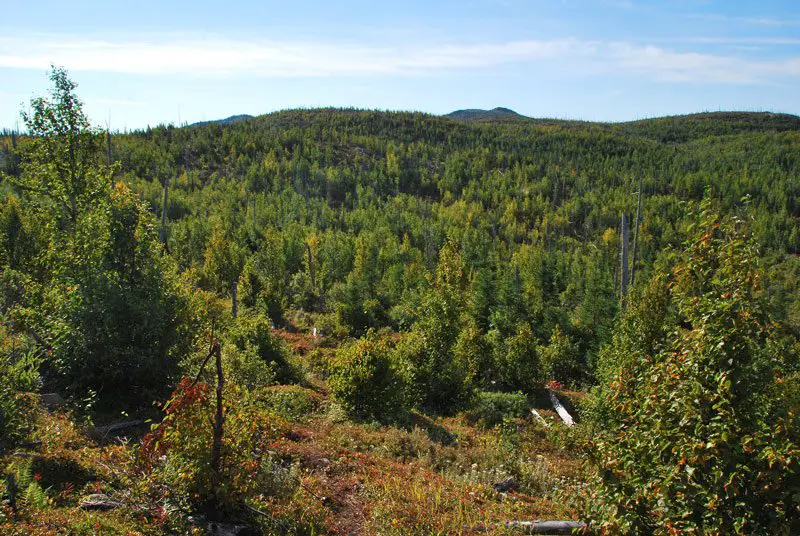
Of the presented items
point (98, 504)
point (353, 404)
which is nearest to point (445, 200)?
point (353, 404)

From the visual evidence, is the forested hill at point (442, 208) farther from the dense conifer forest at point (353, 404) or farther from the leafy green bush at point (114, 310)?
the leafy green bush at point (114, 310)

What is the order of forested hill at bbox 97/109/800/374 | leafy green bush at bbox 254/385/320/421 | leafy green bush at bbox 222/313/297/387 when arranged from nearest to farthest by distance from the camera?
leafy green bush at bbox 254/385/320/421, leafy green bush at bbox 222/313/297/387, forested hill at bbox 97/109/800/374

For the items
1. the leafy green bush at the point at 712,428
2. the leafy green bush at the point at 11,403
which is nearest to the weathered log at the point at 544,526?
the leafy green bush at the point at 712,428

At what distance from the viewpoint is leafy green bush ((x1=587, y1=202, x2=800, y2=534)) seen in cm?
389

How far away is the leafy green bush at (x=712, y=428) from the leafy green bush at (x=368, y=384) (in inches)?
355

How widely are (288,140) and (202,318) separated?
127 m

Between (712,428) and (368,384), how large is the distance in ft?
33.1

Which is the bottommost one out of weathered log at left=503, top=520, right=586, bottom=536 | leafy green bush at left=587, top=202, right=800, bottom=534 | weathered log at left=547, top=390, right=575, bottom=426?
weathered log at left=547, top=390, right=575, bottom=426

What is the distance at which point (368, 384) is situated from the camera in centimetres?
1331

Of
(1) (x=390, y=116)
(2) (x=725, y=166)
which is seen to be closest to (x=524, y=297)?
(2) (x=725, y=166)

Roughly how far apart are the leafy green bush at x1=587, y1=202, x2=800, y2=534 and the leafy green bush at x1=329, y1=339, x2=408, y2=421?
902cm

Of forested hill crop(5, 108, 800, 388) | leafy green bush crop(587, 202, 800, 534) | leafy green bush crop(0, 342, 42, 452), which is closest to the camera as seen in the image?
leafy green bush crop(587, 202, 800, 534)

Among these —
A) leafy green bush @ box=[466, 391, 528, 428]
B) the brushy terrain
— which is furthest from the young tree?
leafy green bush @ box=[466, 391, 528, 428]

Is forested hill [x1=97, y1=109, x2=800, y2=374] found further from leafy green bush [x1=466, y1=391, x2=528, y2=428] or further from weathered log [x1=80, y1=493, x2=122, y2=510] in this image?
leafy green bush [x1=466, y1=391, x2=528, y2=428]
